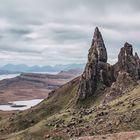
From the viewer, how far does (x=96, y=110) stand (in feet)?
398

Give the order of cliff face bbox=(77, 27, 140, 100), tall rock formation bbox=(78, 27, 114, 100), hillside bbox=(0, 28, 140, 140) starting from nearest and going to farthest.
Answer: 1. hillside bbox=(0, 28, 140, 140)
2. cliff face bbox=(77, 27, 140, 100)
3. tall rock formation bbox=(78, 27, 114, 100)

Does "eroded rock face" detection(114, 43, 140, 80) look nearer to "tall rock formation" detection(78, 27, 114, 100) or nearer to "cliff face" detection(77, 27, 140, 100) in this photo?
"cliff face" detection(77, 27, 140, 100)

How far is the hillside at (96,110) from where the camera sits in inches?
3937

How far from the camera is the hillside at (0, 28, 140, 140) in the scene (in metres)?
100

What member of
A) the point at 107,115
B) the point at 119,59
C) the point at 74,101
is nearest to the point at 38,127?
the point at 107,115

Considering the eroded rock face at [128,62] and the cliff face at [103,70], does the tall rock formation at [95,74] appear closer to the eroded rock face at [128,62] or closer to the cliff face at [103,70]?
the cliff face at [103,70]

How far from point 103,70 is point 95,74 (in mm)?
4597

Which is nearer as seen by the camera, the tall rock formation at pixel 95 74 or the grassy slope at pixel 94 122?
the grassy slope at pixel 94 122

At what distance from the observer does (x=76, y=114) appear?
124 metres

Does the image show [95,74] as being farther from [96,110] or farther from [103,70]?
[96,110]

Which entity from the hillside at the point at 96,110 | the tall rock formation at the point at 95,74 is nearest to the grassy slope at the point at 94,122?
the hillside at the point at 96,110

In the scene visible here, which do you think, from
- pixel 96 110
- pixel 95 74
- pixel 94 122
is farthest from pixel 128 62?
pixel 94 122

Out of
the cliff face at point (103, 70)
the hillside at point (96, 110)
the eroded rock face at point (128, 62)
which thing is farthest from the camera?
the cliff face at point (103, 70)

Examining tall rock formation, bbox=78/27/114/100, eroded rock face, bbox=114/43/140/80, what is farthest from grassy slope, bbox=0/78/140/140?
tall rock formation, bbox=78/27/114/100
